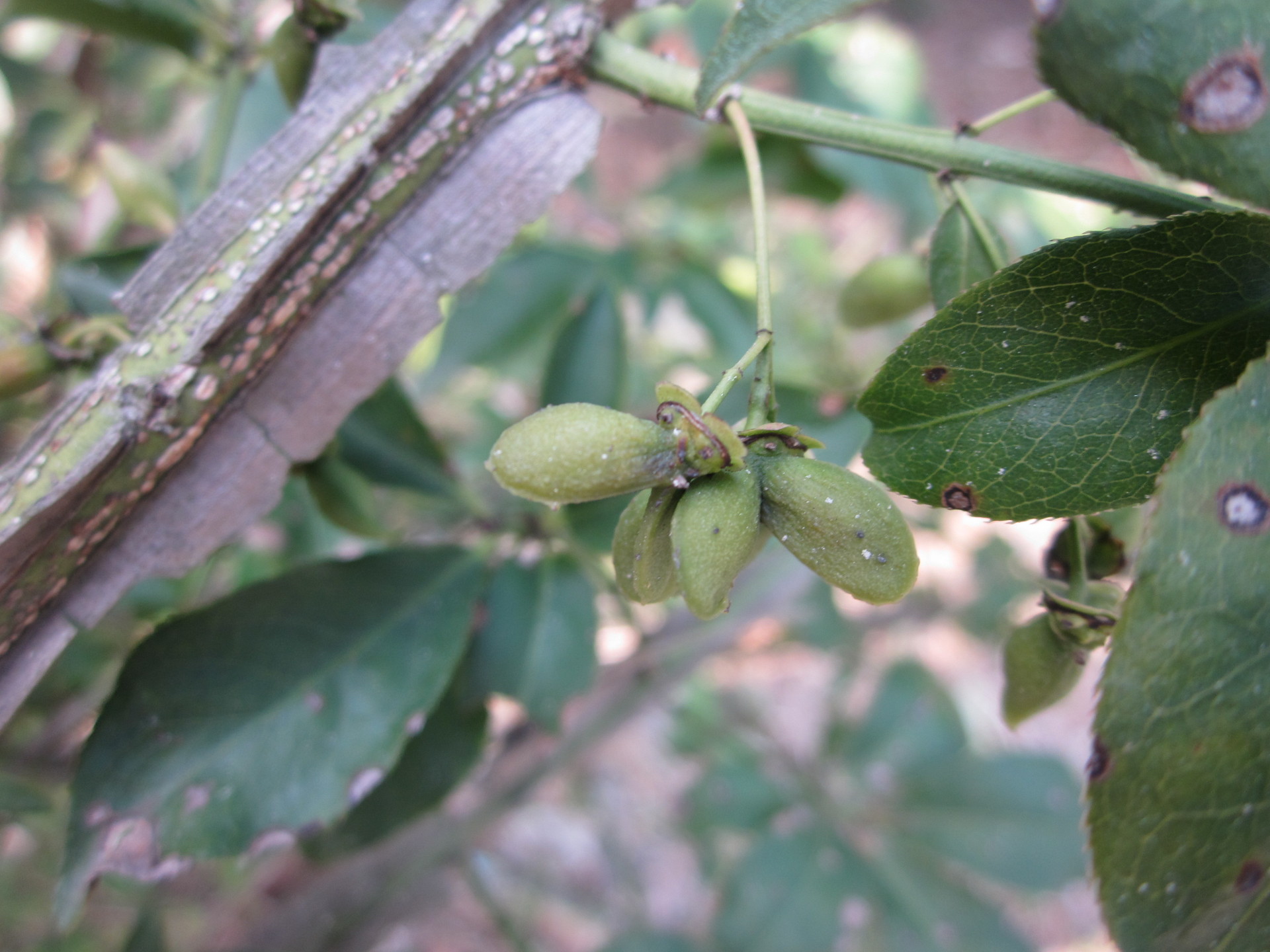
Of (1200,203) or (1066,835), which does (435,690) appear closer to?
(1200,203)

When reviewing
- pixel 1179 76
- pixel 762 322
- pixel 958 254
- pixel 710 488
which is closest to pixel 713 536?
pixel 710 488

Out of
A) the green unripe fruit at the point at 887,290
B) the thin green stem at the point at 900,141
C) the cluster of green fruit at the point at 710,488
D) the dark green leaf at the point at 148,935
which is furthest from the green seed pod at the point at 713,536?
the dark green leaf at the point at 148,935

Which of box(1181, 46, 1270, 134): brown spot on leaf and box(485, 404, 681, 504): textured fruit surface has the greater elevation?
box(1181, 46, 1270, 134): brown spot on leaf

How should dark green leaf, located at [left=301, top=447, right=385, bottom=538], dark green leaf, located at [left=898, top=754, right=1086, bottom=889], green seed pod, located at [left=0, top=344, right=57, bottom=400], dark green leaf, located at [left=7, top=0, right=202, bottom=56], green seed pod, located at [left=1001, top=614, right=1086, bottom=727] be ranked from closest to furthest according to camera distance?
green seed pod, located at [left=1001, top=614, right=1086, bottom=727], green seed pod, located at [left=0, top=344, right=57, bottom=400], dark green leaf, located at [left=301, top=447, right=385, bottom=538], dark green leaf, located at [left=7, top=0, right=202, bottom=56], dark green leaf, located at [left=898, top=754, right=1086, bottom=889]

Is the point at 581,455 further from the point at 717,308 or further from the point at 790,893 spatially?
the point at 790,893

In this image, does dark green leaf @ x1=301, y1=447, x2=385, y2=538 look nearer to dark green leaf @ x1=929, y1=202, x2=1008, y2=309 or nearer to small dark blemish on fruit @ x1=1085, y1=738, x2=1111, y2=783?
dark green leaf @ x1=929, y1=202, x2=1008, y2=309

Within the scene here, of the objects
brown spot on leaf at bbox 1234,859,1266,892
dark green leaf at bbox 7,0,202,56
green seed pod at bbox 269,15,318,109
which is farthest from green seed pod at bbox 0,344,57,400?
brown spot on leaf at bbox 1234,859,1266,892
